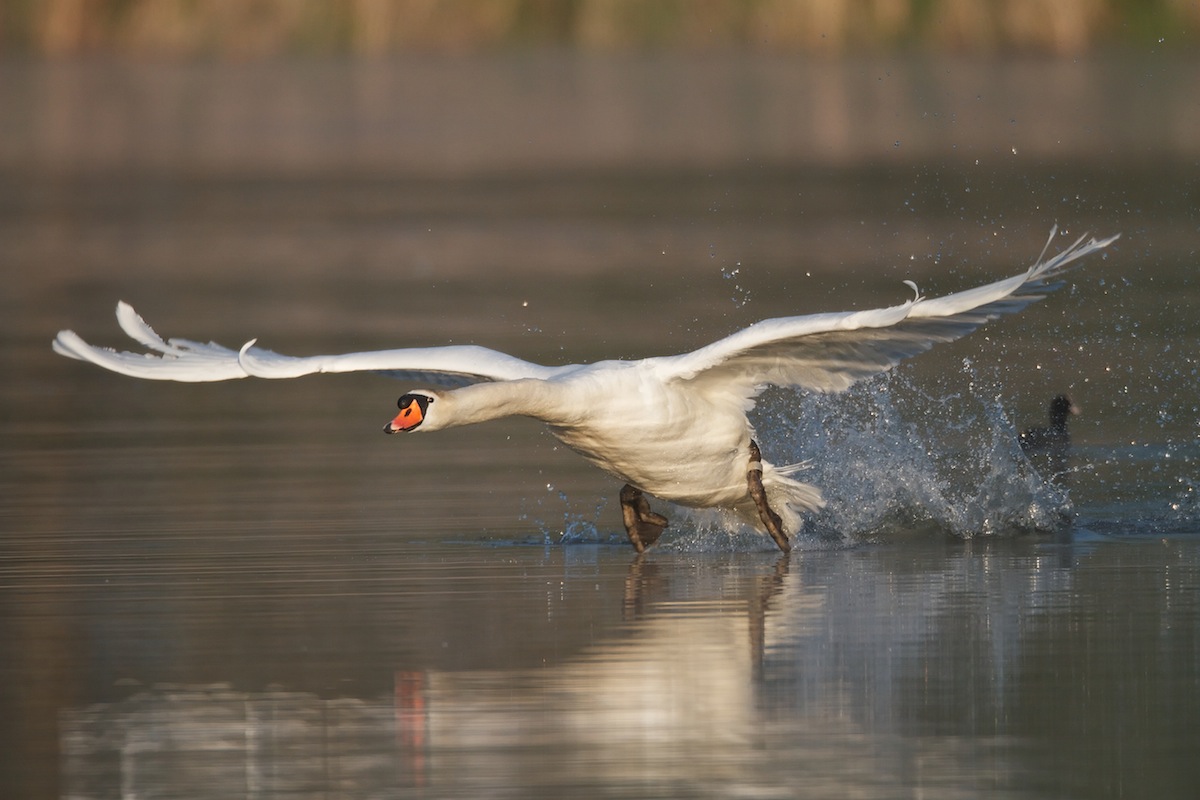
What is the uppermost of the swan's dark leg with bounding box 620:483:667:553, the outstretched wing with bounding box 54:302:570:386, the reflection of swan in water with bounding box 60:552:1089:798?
the outstretched wing with bounding box 54:302:570:386

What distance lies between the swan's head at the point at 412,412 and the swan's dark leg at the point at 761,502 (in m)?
2.03

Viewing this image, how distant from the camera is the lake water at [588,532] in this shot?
7.18 metres

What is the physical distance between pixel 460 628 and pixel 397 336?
30.7ft

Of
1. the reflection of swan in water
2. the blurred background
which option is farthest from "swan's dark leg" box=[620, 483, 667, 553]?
the blurred background

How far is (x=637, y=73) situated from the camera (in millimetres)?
49750

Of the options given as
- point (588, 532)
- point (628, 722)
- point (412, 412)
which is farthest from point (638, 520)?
point (628, 722)

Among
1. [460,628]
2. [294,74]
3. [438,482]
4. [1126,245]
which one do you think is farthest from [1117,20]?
[460,628]

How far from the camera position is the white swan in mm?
10227

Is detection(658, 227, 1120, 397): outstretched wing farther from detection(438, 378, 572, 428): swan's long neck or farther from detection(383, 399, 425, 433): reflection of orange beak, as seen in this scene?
detection(383, 399, 425, 433): reflection of orange beak

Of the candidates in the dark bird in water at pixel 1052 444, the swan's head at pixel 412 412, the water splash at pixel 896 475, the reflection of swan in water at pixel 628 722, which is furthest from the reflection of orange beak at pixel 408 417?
the dark bird in water at pixel 1052 444

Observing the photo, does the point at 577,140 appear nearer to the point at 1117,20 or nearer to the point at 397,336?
the point at 1117,20

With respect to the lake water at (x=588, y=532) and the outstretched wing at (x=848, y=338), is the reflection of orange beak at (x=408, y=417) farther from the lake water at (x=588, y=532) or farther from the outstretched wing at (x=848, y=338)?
the outstretched wing at (x=848, y=338)

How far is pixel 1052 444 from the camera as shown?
12.6 metres

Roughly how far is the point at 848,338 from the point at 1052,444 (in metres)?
2.26
